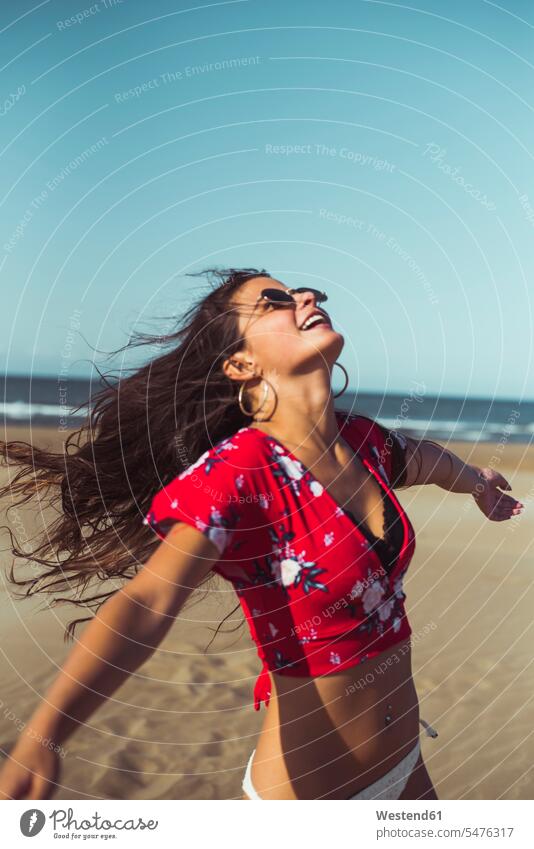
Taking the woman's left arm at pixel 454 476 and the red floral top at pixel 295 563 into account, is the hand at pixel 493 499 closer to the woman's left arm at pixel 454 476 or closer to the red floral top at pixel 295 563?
the woman's left arm at pixel 454 476

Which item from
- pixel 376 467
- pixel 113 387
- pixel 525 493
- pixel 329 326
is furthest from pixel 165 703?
pixel 525 493

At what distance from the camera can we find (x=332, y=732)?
98.6 inches

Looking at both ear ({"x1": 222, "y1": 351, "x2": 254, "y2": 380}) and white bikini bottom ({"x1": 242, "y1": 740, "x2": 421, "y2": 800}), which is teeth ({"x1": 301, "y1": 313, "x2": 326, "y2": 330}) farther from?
white bikini bottom ({"x1": 242, "y1": 740, "x2": 421, "y2": 800})

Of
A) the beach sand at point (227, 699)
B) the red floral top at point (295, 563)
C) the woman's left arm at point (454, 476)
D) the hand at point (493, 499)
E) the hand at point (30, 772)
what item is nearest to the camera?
the hand at point (30, 772)

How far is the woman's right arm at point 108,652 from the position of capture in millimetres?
1935

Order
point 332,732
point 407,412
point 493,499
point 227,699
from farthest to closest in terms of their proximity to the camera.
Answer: point 407,412
point 227,699
point 493,499
point 332,732

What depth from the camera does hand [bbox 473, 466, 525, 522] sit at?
3.40 m

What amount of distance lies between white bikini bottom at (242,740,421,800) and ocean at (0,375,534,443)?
1618cm

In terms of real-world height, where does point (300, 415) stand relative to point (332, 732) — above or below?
above

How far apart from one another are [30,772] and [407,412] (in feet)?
113

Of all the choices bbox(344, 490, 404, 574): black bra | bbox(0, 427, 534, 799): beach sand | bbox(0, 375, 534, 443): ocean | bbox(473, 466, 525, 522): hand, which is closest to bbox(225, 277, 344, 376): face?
bbox(344, 490, 404, 574): black bra
